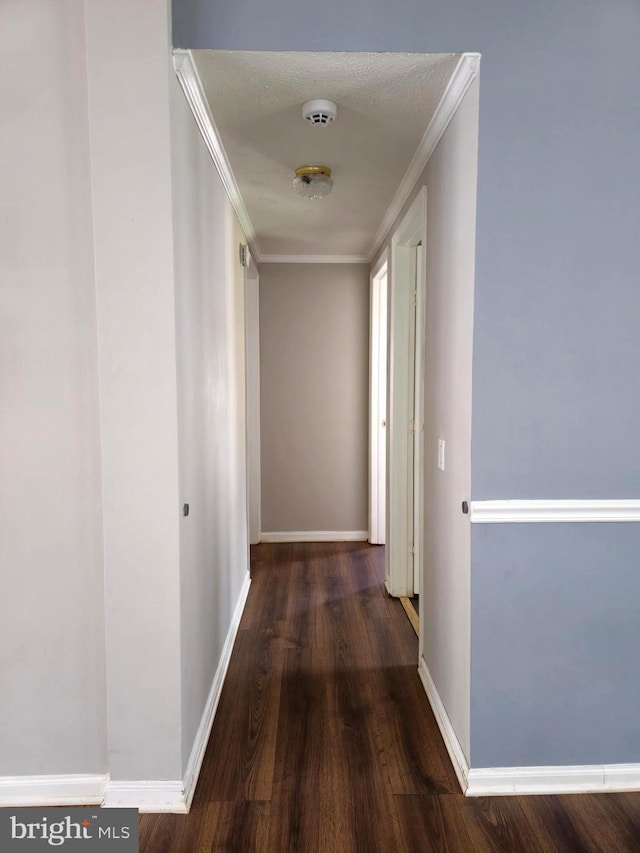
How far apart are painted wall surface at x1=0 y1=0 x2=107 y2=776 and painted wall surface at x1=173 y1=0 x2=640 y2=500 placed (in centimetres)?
45

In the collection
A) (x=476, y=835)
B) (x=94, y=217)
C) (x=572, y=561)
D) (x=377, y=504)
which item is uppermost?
(x=94, y=217)

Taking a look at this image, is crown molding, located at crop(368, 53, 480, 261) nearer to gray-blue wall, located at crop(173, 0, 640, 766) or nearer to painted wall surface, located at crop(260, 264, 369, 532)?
gray-blue wall, located at crop(173, 0, 640, 766)

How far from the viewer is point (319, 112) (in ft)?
6.33

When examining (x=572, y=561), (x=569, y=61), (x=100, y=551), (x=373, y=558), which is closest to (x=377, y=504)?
(x=373, y=558)

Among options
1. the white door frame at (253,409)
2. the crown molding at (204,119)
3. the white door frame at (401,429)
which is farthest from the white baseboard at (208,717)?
the crown molding at (204,119)

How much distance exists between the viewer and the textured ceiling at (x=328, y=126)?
5.56ft

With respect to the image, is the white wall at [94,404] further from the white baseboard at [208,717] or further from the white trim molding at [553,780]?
the white trim molding at [553,780]

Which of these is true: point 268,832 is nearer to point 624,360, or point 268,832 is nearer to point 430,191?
point 624,360

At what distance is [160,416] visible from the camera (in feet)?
5.30

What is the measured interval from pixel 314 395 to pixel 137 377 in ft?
9.50

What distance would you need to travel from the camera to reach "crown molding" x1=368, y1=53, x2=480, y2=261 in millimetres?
1675

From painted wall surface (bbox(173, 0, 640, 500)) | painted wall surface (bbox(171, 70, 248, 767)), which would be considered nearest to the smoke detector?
painted wall surface (bbox(173, 0, 640, 500))

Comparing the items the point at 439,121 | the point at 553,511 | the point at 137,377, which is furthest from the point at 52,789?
the point at 439,121

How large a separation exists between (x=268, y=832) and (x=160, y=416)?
1.27 m
